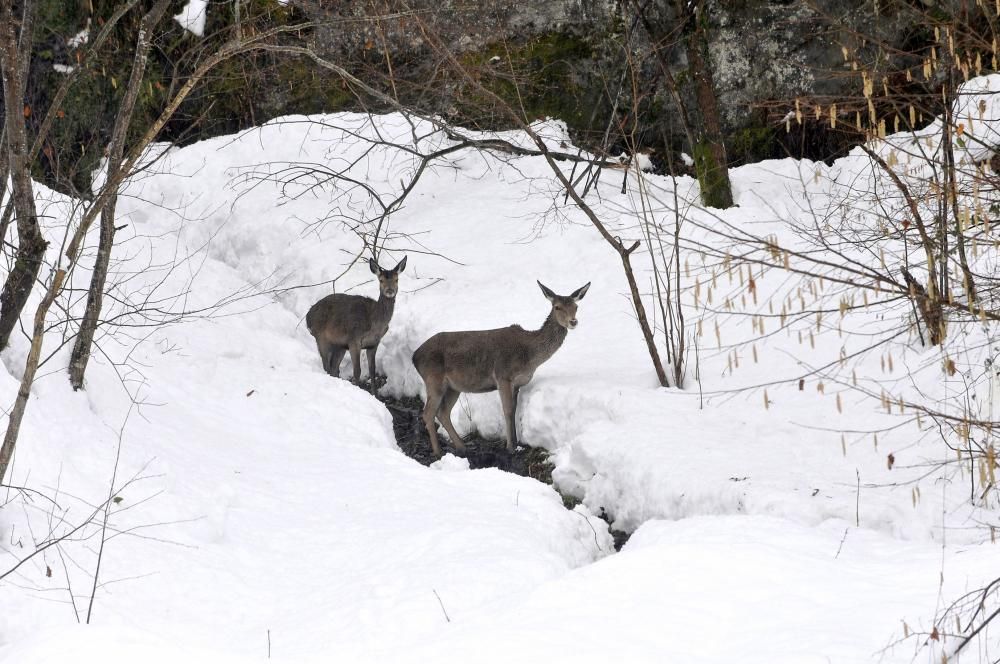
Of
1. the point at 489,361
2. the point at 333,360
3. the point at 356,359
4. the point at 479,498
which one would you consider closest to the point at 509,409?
the point at 489,361

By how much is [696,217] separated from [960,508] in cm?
686

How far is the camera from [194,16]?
684 inches

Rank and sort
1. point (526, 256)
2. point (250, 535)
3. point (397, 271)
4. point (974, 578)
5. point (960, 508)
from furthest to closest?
1. point (526, 256)
2. point (397, 271)
3. point (250, 535)
4. point (960, 508)
5. point (974, 578)

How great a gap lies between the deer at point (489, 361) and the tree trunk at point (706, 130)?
334 cm

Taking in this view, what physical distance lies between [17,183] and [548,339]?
18.5ft

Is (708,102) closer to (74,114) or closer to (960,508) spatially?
(960,508)

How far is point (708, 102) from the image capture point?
1387 cm

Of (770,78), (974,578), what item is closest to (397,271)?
(770,78)

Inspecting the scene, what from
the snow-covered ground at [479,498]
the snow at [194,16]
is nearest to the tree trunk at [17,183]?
the snow-covered ground at [479,498]

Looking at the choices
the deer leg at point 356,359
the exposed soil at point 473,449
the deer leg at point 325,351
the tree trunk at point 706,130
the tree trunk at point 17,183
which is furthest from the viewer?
the tree trunk at point 706,130

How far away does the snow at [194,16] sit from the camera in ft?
56.7

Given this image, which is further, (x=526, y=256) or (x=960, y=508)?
(x=526, y=256)

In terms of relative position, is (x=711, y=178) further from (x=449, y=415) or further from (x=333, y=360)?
(x=333, y=360)

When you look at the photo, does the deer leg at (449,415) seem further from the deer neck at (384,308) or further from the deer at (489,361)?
the deer neck at (384,308)
